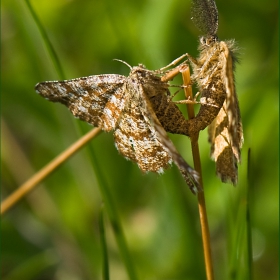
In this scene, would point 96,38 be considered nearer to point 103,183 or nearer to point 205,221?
point 103,183

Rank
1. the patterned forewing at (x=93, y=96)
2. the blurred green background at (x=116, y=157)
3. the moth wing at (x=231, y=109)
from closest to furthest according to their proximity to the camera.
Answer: the moth wing at (x=231, y=109) → the patterned forewing at (x=93, y=96) → the blurred green background at (x=116, y=157)

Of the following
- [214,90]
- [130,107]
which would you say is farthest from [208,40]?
[130,107]

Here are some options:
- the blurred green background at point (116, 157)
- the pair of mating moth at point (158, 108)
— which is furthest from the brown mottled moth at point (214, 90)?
the blurred green background at point (116, 157)

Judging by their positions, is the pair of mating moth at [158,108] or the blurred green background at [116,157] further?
the blurred green background at [116,157]

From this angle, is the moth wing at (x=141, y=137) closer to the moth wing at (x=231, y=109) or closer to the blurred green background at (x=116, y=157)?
the moth wing at (x=231, y=109)

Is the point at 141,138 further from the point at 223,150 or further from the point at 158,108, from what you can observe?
the point at 223,150

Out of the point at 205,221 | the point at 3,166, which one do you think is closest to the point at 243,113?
the point at 205,221

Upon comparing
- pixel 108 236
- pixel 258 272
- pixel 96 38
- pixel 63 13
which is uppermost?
pixel 63 13

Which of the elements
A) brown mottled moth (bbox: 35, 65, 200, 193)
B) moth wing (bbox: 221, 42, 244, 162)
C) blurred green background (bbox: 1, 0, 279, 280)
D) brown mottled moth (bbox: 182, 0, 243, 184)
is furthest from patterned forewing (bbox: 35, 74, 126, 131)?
blurred green background (bbox: 1, 0, 279, 280)

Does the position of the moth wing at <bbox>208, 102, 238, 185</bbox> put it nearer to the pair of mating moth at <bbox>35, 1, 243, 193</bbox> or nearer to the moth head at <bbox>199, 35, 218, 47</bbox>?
the pair of mating moth at <bbox>35, 1, 243, 193</bbox>
